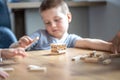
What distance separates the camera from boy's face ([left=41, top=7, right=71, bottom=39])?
1.50 metres

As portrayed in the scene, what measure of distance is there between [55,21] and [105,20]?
138 centimetres

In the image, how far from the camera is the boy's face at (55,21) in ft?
4.91

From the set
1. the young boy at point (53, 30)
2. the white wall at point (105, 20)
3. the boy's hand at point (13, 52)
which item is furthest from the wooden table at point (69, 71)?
the white wall at point (105, 20)

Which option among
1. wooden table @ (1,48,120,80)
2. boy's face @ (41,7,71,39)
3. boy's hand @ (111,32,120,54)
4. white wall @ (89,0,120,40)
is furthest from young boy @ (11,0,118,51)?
white wall @ (89,0,120,40)

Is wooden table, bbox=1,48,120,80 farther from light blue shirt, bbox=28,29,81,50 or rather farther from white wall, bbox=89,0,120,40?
white wall, bbox=89,0,120,40

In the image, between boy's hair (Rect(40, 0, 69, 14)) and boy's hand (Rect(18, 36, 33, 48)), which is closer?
boy's hand (Rect(18, 36, 33, 48))

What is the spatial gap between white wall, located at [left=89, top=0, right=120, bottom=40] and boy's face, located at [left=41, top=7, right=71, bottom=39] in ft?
3.73

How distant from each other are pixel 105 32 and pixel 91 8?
1.03 feet

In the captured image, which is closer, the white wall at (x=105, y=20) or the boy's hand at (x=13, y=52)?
the boy's hand at (x=13, y=52)

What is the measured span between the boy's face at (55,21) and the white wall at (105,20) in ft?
3.73

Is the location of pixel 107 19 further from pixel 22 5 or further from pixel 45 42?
pixel 45 42

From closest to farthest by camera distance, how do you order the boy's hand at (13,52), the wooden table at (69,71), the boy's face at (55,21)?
the wooden table at (69,71) → the boy's hand at (13,52) → the boy's face at (55,21)

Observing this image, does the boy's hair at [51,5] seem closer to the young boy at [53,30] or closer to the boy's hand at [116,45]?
the young boy at [53,30]

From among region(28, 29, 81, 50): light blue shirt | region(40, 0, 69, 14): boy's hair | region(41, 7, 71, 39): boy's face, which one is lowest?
region(28, 29, 81, 50): light blue shirt
